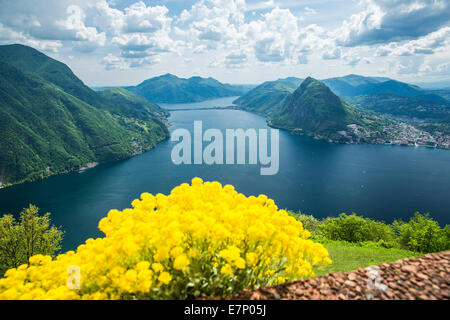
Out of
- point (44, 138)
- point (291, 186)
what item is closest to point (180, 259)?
point (291, 186)

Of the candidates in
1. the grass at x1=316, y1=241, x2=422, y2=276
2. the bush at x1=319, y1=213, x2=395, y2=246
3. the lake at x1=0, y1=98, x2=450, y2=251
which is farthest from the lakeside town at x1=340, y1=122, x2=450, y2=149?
the grass at x1=316, y1=241, x2=422, y2=276

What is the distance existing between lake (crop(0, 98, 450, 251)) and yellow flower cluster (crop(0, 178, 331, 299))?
2688 inches

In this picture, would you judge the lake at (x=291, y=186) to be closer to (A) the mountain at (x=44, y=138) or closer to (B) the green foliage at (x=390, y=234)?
(A) the mountain at (x=44, y=138)

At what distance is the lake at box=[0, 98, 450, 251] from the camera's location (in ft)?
263

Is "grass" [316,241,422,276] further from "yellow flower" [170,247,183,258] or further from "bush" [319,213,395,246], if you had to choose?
"bush" [319,213,395,246]

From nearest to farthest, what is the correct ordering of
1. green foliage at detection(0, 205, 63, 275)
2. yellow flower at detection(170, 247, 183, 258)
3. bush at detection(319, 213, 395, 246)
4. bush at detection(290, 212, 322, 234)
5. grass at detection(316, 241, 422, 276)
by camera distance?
yellow flower at detection(170, 247, 183, 258), grass at detection(316, 241, 422, 276), green foliage at detection(0, 205, 63, 275), bush at detection(319, 213, 395, 246), bush at detection(290, 212, 322, 234)

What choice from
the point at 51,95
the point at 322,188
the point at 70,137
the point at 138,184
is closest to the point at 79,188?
the point at 138,184

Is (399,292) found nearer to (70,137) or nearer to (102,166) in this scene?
(102,166)

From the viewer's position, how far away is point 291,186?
100 meters

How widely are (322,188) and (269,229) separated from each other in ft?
329

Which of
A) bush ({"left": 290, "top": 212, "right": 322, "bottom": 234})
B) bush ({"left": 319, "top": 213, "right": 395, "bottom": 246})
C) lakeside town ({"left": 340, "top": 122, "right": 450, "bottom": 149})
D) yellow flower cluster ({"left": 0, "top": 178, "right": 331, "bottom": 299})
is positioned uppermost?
yellow flower cluster ({"left": 0, "top": 178, "right": 331, "bottom": 299})

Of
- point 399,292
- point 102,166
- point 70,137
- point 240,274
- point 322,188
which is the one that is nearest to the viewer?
point 399,292
